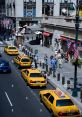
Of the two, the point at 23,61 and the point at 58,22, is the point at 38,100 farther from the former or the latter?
the point at 58,22

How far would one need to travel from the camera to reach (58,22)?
59000 millimetres

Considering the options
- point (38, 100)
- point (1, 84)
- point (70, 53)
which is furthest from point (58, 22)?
point (38, 100)

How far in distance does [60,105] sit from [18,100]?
569 cm

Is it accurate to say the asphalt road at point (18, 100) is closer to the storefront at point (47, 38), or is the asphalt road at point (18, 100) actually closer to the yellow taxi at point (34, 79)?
the yellow taxi at point (34, 79)

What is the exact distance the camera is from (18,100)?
3002 centimetres

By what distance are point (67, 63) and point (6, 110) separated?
24.7 meters

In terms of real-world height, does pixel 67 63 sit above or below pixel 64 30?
below

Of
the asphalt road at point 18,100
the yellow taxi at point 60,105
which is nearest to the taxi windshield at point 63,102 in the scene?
the yellow taxi at point 60,105

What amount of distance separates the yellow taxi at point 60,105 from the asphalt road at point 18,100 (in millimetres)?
937

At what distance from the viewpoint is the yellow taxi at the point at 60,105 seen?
24.8m

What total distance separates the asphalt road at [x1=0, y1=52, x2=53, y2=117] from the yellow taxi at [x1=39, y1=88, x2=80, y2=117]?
0.94 meters

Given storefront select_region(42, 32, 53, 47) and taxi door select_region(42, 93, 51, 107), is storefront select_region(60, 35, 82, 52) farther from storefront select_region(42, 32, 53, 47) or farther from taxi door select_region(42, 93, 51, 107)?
taxi door select_region(42, 93, 51, 107)

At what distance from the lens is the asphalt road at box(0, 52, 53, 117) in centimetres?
2662

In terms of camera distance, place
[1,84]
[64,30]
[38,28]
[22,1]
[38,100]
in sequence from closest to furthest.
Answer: [38,100] → [1,84] → [64,30] → [38,28] → [22,1]
